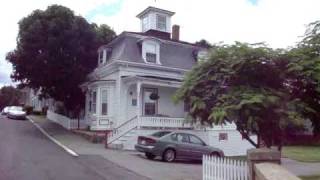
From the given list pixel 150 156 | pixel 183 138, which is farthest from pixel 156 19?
pixel 150 156

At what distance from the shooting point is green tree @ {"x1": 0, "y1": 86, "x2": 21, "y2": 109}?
10006 cm

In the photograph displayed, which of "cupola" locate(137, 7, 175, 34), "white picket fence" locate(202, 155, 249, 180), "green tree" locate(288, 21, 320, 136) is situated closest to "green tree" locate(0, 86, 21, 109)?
"cupola" locate(137, 7, 175, 34)

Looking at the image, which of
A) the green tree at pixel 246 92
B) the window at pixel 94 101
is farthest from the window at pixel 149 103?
the green tree at pixel 246 92

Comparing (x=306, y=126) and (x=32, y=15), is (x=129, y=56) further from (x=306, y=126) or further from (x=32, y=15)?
(x=306, y=126)

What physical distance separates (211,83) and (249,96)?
175 cm

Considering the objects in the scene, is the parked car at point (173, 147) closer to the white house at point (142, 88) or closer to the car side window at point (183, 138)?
the car side window at point (183, 138)

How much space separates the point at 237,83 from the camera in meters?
13.6

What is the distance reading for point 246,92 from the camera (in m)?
12.9

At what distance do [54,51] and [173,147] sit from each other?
1570 cm

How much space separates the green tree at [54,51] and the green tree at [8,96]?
66616mm

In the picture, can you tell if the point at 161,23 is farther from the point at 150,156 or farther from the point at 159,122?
the point at 150,156

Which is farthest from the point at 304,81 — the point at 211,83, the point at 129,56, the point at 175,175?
the point at 129,56

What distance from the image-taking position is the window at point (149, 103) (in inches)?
1304

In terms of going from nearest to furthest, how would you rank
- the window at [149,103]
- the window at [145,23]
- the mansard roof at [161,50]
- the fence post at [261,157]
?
1. the fence post at [261,157]
2. the window at [149,103]
3. the mansard roof at [161,50]
4. the window at [145,23]
